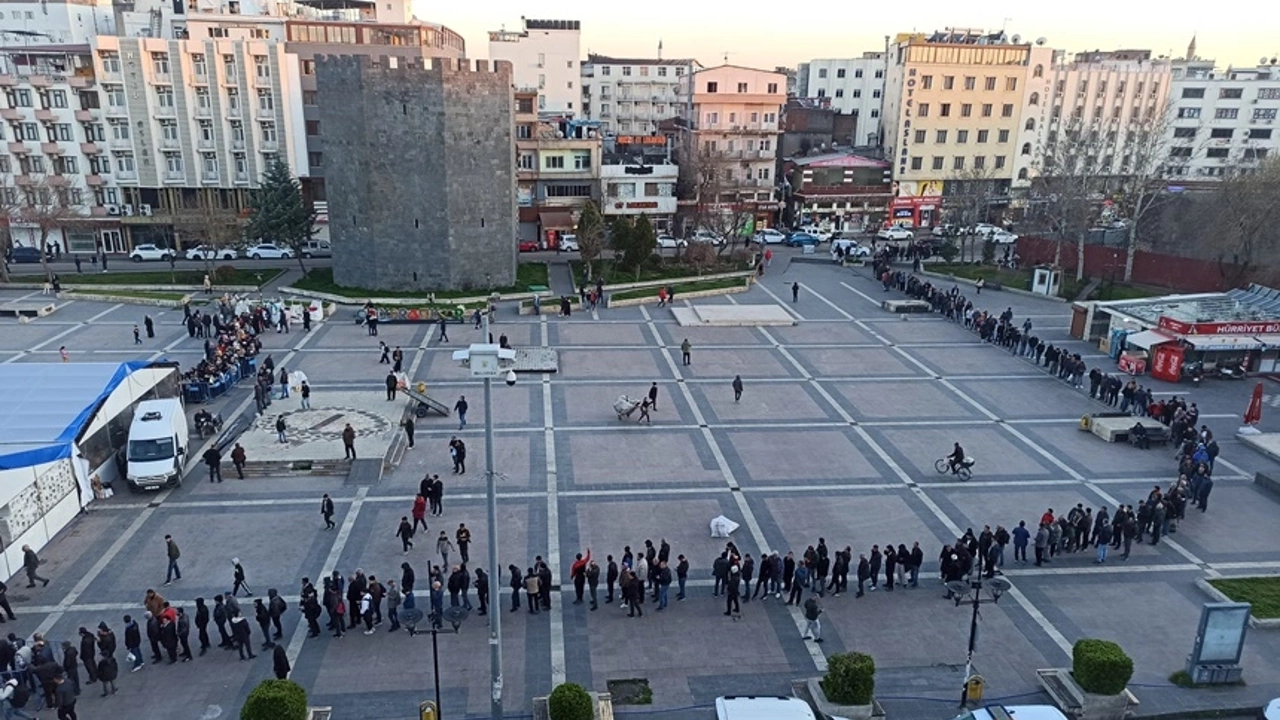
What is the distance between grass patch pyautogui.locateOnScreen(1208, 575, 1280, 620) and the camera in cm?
1662

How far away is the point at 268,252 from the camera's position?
53.1 m

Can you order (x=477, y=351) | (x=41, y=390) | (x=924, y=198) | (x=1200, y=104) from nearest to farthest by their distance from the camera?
(x=477, y=351) → (x=41, y=390) → (x=924, y=198) → (x=1200, y=104)

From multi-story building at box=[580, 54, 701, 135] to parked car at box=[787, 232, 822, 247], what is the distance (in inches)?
1107

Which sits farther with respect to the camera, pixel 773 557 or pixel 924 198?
pixel 924 198

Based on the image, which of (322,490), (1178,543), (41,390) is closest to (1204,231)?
(1178,543)

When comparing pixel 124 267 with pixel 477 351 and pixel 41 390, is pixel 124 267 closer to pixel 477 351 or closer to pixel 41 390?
pixel 41 390

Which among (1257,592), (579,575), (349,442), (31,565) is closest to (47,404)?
(31,565)

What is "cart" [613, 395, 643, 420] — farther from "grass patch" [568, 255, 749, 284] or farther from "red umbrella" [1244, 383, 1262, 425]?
"grass patch" [568, 255, 749, 284]

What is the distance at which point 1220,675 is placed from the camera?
14477 millimetres

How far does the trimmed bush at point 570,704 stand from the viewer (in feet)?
40.1

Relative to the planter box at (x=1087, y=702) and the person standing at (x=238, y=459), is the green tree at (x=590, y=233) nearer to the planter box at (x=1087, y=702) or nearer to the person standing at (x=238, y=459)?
the person standing at (x=238, y=459)

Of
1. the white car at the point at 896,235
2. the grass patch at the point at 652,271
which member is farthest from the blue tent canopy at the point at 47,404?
the white car at the point at 896,235

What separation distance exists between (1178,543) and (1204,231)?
32.6 meters

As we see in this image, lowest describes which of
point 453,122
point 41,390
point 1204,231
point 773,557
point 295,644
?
point 295,644
